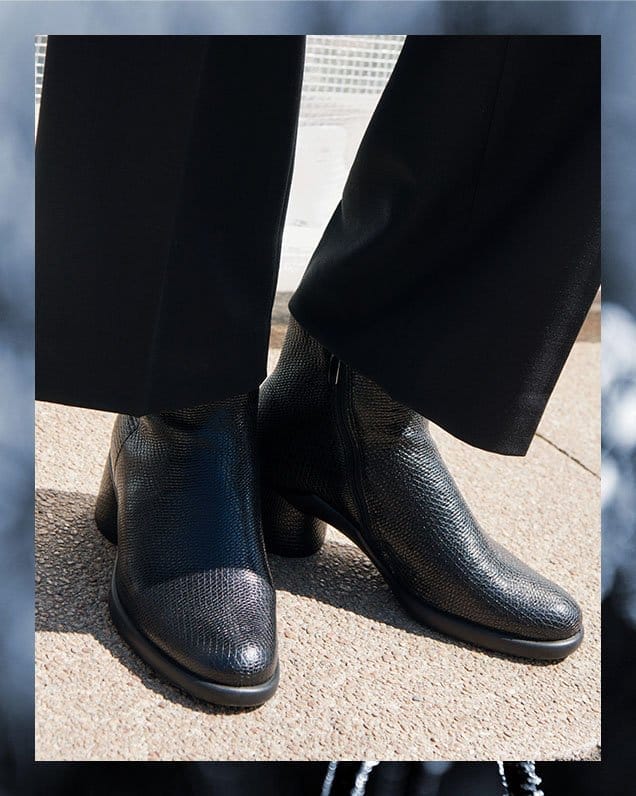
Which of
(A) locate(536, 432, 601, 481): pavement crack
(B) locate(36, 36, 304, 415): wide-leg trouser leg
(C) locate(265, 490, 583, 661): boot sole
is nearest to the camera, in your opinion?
Result: (B) locate(36, 36, 304, 415): wide-leg trouser leg

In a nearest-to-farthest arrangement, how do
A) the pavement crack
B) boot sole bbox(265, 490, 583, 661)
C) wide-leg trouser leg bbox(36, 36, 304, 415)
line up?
wide-leg trouser leg bbox(36, 36, 304, 415), boot sole bbox(265, 490, 583, 661), the pavement crack

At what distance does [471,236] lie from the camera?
25.5 inches

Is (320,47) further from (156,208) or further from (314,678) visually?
(314,678)

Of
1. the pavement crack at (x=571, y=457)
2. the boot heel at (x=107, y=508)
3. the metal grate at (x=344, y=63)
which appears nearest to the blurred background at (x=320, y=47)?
the metal grate at (x=344, y=63)

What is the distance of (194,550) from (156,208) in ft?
0.80

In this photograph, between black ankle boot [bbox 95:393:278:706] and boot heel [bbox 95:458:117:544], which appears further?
boot heel [bbox 95:458:117:544]

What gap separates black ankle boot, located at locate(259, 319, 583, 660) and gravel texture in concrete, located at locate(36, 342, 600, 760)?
0.02 meters

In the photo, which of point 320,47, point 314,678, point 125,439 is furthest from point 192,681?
point 320,47

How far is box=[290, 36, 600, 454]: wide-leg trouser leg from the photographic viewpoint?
1.99 feet

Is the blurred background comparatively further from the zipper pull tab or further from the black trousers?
the zipper pull tab

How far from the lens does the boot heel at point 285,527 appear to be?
2.56 ft

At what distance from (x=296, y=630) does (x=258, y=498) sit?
102mm

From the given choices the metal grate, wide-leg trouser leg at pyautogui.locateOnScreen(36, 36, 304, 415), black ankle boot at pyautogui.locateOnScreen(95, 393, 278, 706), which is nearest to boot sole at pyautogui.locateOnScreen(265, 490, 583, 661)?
black ankle boot at pyautogui.locateOnScreen(95, 393, 278, 706)

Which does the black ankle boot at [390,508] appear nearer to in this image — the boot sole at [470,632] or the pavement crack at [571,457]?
the boot sole at [470,632]
